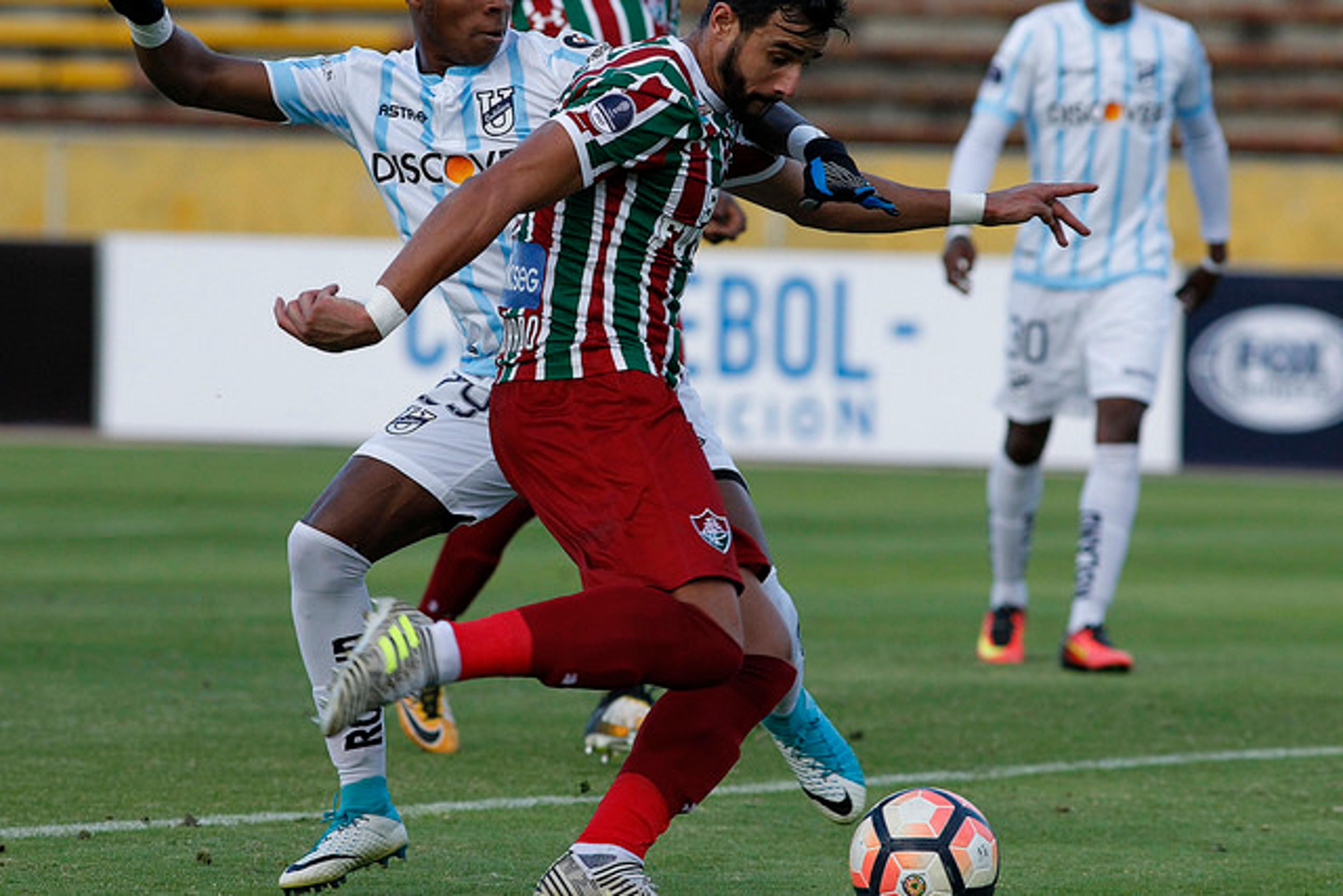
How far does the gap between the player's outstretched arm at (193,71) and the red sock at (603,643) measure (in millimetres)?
1679

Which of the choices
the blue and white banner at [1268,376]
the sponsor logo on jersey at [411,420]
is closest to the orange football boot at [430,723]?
the sponsor logo on jersey at [411,420]

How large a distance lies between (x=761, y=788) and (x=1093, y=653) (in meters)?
2.36

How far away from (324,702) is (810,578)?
6164 millimetres

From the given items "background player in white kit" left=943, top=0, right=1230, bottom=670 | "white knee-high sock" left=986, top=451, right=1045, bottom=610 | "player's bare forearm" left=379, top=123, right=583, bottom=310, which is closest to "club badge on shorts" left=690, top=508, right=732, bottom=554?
"player's bare forearm" left=379, top=123, right=583, bottom=310

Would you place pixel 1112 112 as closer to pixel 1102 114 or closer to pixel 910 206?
pixel 1102 114

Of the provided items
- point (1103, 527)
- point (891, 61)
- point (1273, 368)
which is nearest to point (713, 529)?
point (1103, 527)

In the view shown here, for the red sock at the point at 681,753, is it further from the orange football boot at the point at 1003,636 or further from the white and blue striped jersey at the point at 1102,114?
the white and blue striped jersey at the point at 1102,114

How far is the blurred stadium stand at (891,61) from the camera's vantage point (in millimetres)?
21875

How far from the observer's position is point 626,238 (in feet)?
13.7

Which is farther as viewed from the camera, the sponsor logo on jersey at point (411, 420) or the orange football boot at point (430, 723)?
the orange football boot at point (430, 723)

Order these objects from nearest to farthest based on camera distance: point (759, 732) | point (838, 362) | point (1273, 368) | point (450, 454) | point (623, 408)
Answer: point (623, 408)
point (450, 454)
point (759, 732)
point (1273, 368)
point (838, 362)

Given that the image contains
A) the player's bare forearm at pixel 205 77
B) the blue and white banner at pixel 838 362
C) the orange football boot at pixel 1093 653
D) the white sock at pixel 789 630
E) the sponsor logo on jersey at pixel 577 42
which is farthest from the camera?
the blue and white banner at pixel 838 362

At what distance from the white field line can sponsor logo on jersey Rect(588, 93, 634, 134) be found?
6.21 ft

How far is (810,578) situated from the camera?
10266 millimetres
